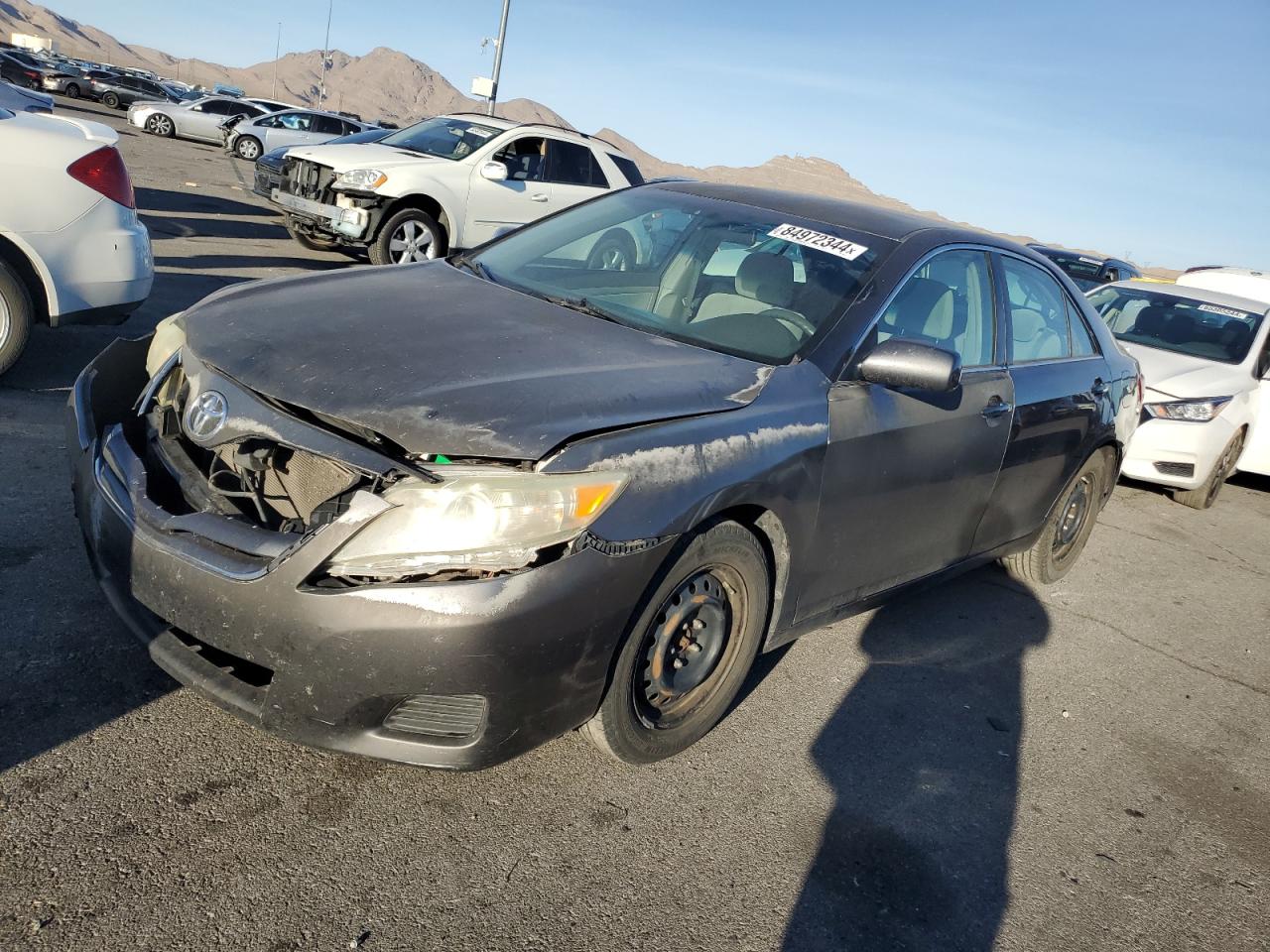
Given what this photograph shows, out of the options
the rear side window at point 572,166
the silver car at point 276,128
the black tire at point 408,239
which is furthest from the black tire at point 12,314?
the silver car at point 276,128

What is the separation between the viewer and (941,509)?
3.91 m

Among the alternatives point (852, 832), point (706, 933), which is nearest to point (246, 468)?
point (706, 933)

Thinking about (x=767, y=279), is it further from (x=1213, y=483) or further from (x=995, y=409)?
(x=1213, y=483)

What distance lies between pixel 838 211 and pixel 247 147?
26425mm

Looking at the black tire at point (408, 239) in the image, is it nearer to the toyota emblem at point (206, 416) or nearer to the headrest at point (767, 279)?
the headrest at point (767, 279)

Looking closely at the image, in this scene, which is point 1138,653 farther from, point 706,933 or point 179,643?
point 179,643

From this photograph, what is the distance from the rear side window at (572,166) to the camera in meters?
12.0

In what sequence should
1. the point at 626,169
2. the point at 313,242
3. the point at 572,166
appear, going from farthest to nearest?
1. the point at 626,169
2. the point at 572,166
3. the point at 313,242

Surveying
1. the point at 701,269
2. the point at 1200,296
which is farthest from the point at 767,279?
the point at 1200,296

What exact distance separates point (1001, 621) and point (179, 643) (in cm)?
366

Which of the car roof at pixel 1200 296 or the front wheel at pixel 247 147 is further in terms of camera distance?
the front wheel at pixel 247 147

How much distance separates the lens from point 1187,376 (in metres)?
7.68

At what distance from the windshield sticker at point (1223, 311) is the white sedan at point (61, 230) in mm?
8147

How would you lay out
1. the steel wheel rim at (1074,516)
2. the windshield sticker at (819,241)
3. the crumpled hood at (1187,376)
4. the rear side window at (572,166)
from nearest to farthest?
the windshield sticker at (819,241) < the steel wheel rim at (1074,516) < the crumpled hood at (1187,376) < the rear side window at (572,166)
